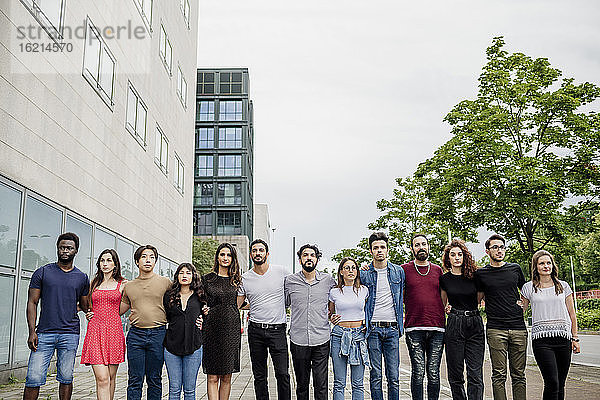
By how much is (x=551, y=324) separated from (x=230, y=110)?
74.6 meters

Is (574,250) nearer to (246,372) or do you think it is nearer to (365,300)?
(246,372)

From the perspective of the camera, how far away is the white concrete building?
12664mm

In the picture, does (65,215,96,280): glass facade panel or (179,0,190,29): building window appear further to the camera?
(179,0,190,29): building window

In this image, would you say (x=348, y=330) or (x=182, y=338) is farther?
(x=348, y=330)

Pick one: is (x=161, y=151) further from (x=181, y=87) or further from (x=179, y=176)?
(x=181, y=87)

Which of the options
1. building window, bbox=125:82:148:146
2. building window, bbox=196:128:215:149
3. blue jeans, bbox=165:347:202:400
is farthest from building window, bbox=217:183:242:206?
blue jeans, bbox=165:347:202:400

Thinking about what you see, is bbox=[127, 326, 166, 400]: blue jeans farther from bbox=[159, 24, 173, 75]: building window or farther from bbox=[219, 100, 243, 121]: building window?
bbox=[219, 100, 243, 121]: building window

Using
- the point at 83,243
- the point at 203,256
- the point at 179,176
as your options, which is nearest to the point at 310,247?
the point at 83,243

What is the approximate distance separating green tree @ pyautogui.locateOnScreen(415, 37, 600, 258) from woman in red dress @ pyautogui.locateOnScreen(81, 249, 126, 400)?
1192cm

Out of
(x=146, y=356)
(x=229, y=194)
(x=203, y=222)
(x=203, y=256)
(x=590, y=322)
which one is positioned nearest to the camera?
(x=146, y=356)

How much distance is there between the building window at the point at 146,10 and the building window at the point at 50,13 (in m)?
7.81

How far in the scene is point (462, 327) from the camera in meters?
8.39

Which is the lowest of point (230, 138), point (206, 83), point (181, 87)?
point (181, 87)

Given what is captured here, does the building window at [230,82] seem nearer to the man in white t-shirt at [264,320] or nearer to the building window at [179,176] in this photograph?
the building window at [179,176]
